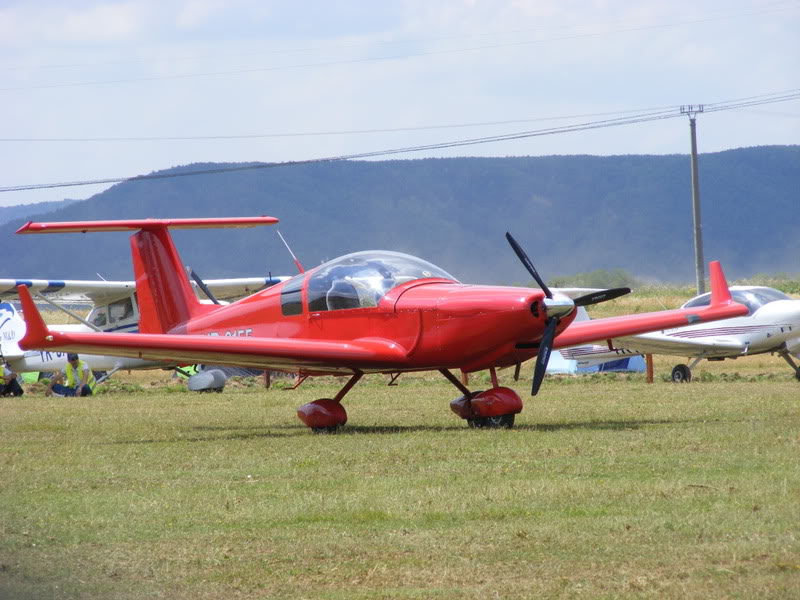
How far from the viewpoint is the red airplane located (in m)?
11.0

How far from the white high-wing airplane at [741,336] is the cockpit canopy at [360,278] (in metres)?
9.40

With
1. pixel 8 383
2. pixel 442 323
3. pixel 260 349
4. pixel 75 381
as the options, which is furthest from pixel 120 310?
pixel 442 323

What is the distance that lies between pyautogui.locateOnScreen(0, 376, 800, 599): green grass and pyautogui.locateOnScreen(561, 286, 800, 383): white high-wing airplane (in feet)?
→ 28.9

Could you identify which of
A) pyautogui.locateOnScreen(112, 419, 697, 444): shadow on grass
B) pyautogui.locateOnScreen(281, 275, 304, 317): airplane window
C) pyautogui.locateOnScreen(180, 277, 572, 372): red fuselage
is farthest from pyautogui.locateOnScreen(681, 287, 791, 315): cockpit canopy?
pyautogui.locateOnScreen(281, 275, 304, 317): airplane window

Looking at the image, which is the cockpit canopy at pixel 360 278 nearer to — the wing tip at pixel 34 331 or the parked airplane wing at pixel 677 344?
A: the wing tip at pixel 34 331

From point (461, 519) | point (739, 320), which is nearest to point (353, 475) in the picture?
point (461, 519)

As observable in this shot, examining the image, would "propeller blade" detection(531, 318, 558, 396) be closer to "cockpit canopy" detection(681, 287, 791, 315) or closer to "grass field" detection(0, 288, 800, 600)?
"grass field" detection(0, 288, 800, 600)

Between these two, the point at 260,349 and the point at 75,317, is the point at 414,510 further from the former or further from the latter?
the point at 75,317

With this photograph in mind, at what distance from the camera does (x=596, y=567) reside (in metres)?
5.18

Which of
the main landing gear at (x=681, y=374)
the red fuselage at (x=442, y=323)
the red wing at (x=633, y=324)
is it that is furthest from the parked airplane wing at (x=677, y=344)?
the red fuselage at (x=442, y=323)

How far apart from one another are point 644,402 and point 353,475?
24.2ft

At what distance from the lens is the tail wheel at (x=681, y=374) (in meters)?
21.8

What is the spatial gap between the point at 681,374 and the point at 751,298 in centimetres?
202

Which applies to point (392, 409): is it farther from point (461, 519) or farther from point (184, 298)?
point (461, 519)
